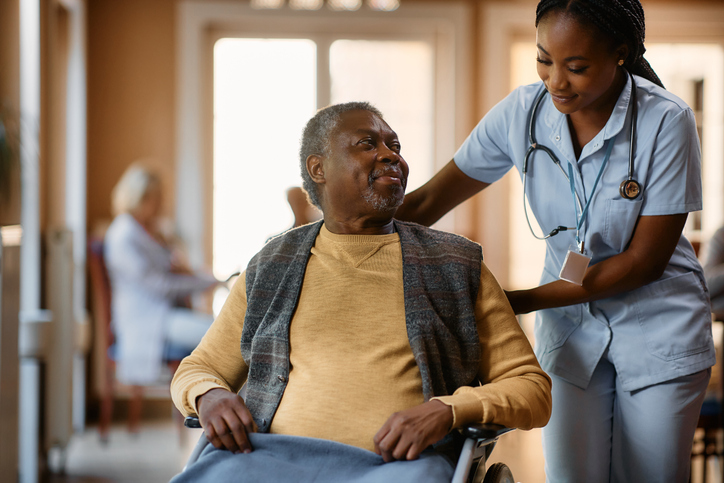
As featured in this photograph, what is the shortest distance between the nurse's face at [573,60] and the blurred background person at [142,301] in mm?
2519

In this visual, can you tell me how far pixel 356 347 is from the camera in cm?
137

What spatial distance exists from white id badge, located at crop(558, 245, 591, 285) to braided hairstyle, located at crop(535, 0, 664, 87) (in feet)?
1.33

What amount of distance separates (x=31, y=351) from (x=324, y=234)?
1769 mm

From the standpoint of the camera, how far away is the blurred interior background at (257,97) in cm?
395

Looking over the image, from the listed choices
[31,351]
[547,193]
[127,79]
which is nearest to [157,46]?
[127,79]

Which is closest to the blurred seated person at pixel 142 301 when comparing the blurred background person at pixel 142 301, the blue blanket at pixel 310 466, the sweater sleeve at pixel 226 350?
the blurred background person at pixel 142 301

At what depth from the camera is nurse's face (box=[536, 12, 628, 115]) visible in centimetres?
125

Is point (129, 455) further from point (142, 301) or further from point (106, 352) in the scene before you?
point (142, 301)

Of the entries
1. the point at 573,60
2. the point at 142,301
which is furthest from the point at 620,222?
the point at 142,301

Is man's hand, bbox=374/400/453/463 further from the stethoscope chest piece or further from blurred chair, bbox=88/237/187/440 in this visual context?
blurred chair, bbox=88/237/187/440

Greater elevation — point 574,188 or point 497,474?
point 574,188

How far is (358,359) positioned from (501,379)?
293mm

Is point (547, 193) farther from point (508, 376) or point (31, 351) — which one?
point (31, 351)

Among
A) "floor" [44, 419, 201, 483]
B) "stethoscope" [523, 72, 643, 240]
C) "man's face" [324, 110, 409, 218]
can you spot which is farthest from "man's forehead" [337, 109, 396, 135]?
"floor" [44, 419, 201, 483]
